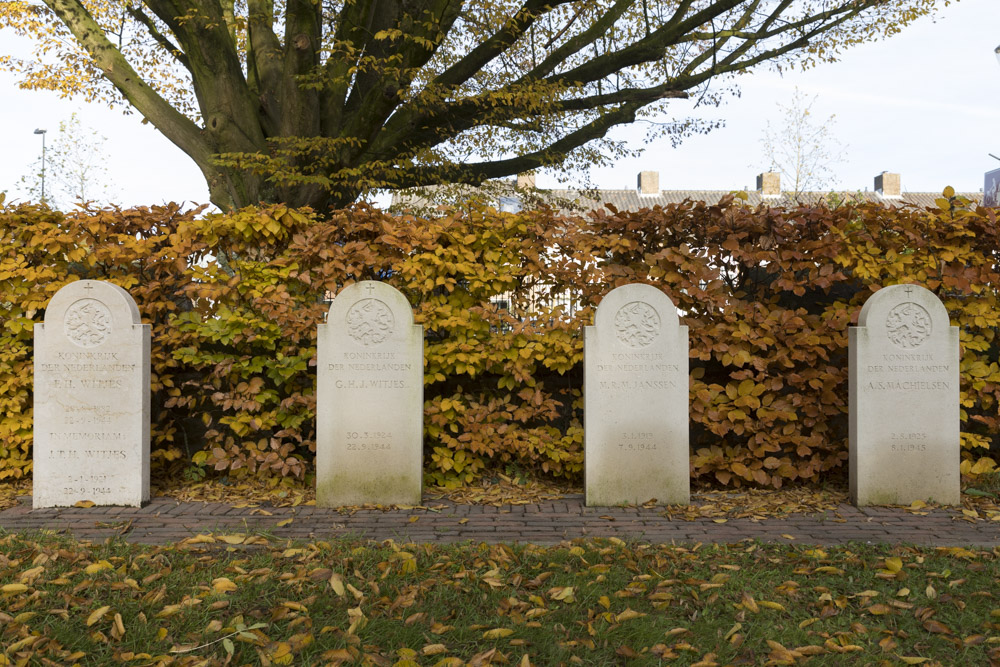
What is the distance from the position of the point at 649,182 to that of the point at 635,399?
42.5 meters

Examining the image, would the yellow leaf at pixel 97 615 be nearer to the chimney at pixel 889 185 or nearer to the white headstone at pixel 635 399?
the white headstone at pixel 635 399

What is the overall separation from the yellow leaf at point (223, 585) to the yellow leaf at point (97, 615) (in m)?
0.48

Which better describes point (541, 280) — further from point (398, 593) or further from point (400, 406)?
point (398, 593)

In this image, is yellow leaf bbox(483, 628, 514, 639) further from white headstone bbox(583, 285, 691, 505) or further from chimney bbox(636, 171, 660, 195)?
chimney bbox(636, 171, 660, 195)

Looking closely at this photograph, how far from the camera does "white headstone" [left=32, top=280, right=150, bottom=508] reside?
5570mm

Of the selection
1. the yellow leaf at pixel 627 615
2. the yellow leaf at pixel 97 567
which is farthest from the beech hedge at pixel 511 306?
the yellow leaf at pixel 627 615

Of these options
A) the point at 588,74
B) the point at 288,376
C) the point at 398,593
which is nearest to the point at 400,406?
the point at 288,376

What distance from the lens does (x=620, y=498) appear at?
5656mm

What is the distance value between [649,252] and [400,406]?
2512 mm

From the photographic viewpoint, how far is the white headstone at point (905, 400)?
566 cm

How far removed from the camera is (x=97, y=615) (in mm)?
3486

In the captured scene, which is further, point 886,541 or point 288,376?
point 288,376

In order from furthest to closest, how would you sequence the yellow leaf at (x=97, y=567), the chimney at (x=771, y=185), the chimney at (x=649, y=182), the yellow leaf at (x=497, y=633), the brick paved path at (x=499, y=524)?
1. the chimney at (x=649, y=182)
2. the chimney at (x=771, y=185)
3. the brick paved path at (x=499, y=524)
4. the yellow leaf at (x=97, y=567)
5. the yellow leaf at (x=497, y=633)

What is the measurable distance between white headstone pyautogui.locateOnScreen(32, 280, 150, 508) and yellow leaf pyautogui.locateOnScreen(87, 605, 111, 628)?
7.20 ft
